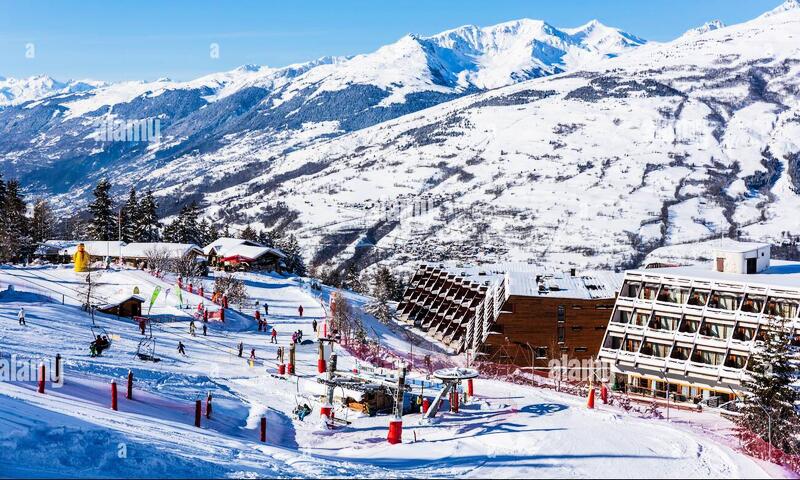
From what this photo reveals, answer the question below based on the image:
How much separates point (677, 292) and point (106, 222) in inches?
2855

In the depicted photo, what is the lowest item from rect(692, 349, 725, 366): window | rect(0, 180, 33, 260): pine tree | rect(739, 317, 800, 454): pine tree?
rect(692, 349, 725, 366): window

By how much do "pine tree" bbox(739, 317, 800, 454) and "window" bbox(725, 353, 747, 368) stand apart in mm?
13470

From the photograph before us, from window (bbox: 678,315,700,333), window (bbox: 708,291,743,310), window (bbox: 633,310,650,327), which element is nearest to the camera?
window (bbox: 708,291,743,310)

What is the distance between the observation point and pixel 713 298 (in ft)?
149

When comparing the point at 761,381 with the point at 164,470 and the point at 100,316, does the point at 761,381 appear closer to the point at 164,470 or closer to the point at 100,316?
the point at 164,470

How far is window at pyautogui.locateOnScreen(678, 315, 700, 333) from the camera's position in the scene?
45.7 metres

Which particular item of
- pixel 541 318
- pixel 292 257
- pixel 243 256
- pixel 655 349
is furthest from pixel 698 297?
pixel 292 257

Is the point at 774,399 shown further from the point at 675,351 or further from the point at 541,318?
the point at 541,318

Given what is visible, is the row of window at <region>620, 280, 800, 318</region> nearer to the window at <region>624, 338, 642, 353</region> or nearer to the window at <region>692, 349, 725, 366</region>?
the window at <region>692, 349, 725, 366</region>

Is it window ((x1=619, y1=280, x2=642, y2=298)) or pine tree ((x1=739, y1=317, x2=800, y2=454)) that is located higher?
window ((x1=619, y1=280, x2=642, y2=298))

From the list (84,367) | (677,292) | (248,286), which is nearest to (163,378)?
(84,367)

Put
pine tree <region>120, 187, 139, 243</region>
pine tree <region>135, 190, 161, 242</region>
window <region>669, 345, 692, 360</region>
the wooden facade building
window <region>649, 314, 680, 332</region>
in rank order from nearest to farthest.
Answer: window <region>669, 345, 692, 360</region> < window <region>649, 314, 680, 332</region> < the wooden facade building < pine tree <region>120, 187, 139, 243</region> < pine tree <region>135, 190, 161, 242</region>

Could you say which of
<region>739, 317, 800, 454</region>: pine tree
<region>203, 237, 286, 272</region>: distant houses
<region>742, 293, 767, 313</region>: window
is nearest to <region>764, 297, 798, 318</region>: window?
<region>742, 293, 767, 313</region>: window

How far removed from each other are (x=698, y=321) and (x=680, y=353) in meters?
2.30
